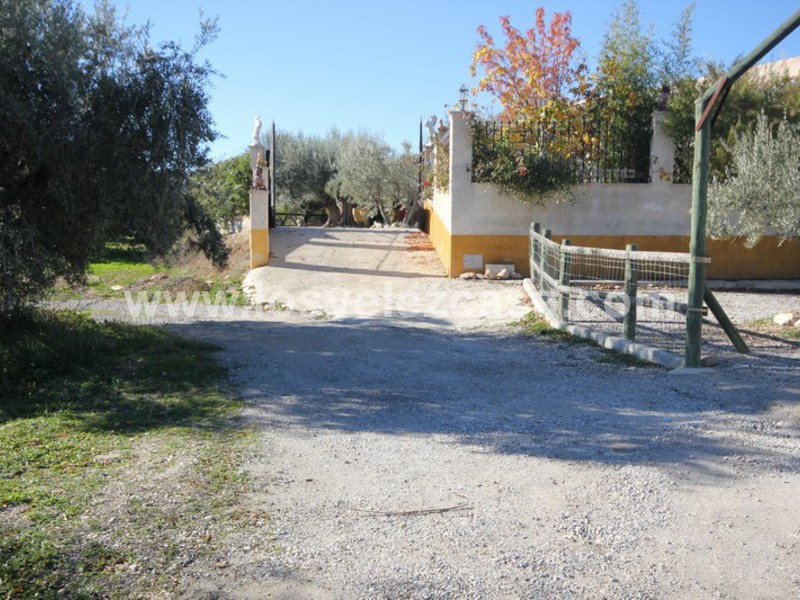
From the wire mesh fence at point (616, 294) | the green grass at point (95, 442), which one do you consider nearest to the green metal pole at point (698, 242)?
the wire mesh fence at point (616, 294)

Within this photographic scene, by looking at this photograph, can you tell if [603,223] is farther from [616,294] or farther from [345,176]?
[345,176]

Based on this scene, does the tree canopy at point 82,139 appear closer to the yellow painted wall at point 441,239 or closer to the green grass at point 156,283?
the green grass at point 156,283

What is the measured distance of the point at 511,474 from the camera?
477 centimetres

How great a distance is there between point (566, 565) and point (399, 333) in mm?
7297

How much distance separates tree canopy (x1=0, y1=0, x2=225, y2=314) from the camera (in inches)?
301

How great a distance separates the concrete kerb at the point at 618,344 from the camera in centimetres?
785

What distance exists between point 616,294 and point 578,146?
22.4 ft

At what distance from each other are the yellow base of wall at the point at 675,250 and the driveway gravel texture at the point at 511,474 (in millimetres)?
5709

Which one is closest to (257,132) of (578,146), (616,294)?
(578,146)

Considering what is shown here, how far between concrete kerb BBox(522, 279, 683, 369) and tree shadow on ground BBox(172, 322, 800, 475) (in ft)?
0.83

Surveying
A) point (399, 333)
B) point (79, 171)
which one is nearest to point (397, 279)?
point (399, 333)

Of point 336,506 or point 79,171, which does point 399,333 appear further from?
point 336,506

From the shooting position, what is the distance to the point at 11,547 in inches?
141

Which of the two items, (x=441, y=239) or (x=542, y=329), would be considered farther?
(x=441, y=239)
